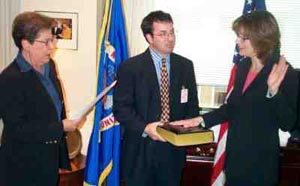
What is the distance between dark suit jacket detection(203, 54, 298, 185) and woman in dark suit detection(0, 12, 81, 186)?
35.6 inches

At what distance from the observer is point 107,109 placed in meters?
2.98

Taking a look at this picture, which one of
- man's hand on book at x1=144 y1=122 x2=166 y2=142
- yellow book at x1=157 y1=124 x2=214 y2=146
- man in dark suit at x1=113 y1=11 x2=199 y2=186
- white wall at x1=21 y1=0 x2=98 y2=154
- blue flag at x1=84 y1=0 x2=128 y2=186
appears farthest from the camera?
white wall at x1=21 y1=0 x2=98 y2=154

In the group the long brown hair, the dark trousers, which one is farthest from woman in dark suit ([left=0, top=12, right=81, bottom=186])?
the long brown hair

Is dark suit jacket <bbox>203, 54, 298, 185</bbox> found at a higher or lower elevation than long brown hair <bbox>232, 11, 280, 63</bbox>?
lower

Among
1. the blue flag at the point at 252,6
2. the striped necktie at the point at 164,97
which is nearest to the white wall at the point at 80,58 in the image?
the striped necktie at the point at 164,97

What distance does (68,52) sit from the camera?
3400 mm

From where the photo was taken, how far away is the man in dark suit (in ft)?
7.98

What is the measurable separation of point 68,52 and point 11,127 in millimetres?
1469

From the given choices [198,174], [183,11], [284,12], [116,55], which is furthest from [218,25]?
[198,174]

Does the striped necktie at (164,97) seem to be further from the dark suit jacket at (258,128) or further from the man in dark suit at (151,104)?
the dark suit jacket at (258,128)

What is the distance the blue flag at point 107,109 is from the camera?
9.68 ft

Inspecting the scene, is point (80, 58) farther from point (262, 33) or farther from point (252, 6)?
point (262, 33)

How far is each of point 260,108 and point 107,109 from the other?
127 centimetres

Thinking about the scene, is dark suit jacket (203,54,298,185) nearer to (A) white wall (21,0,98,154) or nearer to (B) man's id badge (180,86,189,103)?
(B) man's id badge (180,86,189,103)
